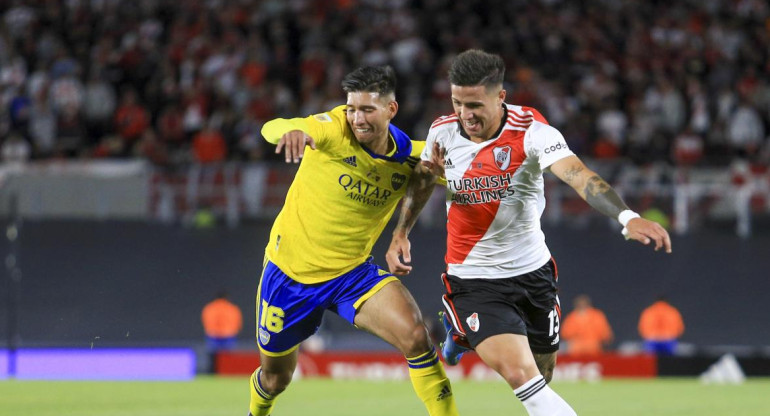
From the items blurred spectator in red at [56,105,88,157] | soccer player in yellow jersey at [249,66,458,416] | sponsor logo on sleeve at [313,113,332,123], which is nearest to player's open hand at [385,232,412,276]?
soccer player in yellow jersey at [249,66,458,416]

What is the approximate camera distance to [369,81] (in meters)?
7.37

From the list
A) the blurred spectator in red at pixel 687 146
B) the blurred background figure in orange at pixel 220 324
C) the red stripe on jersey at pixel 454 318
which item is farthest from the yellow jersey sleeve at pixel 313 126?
the blurred spectator in red at pixel 687 146

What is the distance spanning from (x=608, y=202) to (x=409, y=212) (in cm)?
196

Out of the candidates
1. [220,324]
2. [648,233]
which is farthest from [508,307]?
[220,324]

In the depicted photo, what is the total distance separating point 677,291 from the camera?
20531 millimetres

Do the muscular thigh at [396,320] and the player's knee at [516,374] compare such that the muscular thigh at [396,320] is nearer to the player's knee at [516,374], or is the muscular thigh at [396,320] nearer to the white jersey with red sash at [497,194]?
the white jersey with red sash at [497,194]

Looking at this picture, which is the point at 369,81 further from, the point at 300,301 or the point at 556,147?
the point at 300,301

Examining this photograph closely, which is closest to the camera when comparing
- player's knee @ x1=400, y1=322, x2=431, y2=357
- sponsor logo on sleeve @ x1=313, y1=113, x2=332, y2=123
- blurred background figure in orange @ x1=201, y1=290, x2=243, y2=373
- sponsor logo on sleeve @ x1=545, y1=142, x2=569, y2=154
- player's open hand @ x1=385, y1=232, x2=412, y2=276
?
sponsor logo on sleeve @ x1=545, y1=142, x2=569, y2=154

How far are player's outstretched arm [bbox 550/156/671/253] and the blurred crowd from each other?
1285cm

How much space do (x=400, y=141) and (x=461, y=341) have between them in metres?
1.37

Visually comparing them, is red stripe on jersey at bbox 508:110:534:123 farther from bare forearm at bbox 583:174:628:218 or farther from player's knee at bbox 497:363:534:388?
player's knee at bbox 497:363:534:388

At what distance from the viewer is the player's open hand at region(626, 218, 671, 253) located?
5504 mm

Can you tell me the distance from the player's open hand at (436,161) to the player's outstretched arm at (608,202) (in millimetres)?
822

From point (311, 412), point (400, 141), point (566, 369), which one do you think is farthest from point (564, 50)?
point (400, 141)
